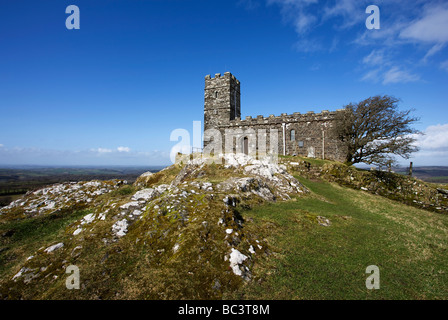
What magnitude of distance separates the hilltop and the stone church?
1784cm

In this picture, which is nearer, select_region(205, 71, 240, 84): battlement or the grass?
the grass

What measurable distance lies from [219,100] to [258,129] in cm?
964

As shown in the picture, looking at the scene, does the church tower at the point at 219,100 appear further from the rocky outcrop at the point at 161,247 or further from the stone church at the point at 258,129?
the rocky outcrop at the point at 161,247

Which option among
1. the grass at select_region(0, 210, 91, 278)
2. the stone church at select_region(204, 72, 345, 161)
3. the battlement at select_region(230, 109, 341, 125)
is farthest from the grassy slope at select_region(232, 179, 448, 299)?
the battlement at select_region(230, 109, 341, 125)

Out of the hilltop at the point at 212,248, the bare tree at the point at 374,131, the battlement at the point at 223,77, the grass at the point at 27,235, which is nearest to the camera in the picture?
the hilltop at the point at 212,248

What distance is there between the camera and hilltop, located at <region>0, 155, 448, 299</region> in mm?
5375

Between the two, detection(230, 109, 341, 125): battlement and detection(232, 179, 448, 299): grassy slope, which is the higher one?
detection(230, 109, 341, 125): battlement

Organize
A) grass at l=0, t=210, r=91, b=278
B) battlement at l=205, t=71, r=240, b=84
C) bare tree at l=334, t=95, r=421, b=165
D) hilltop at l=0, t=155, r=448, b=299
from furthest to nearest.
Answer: battlement at l=205, t=71, r=240, b=84, bare tree at l=334, t=95, r=421, b=165, grass at l=0, t=210, r=91, b=278, hilltop at l=0, t=155, r=448, b=299

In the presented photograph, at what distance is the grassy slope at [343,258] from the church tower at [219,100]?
2709 centimetres

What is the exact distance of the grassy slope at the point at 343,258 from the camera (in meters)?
5.45

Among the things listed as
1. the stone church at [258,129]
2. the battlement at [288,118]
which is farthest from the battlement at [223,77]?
the battlement at [288,118]

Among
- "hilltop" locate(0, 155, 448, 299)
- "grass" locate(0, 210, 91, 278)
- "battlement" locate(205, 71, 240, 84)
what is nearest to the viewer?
"hilltop" locate(0, 155, 448, 299)

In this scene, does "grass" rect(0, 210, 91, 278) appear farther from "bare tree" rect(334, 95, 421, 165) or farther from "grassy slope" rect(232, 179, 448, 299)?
"bare tree" rect(334, 95, 421, 165)
